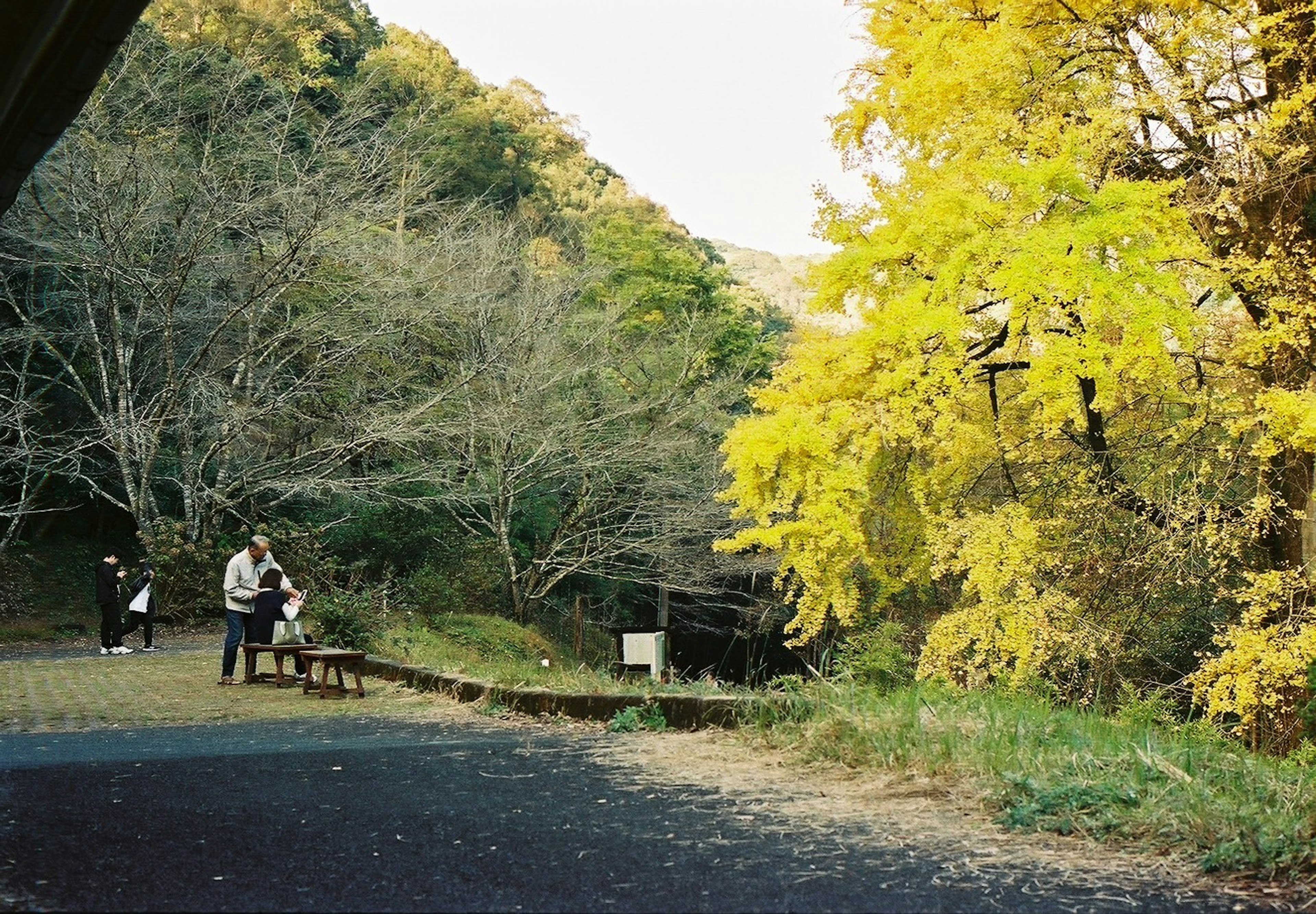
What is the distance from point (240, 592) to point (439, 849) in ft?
30.5

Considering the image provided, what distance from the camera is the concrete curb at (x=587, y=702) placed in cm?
824

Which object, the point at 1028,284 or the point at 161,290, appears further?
the point at 161,290

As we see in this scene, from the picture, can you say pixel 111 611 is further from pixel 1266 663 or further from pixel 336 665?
pixel 1266 663

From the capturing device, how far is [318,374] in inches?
1001

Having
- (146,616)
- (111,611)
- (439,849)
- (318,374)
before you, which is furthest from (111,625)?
(439,849)

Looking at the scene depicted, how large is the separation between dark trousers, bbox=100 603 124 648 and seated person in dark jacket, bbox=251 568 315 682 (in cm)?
613

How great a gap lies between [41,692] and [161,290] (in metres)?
12.6

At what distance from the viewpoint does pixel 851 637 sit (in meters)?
21.3

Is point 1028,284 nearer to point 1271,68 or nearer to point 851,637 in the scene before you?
point 1271,68

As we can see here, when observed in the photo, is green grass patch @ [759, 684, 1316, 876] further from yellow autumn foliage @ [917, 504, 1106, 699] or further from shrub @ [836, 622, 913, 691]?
shrub @ [836, 622, 913, 691]

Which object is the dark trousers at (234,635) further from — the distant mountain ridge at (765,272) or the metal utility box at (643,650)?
the distant mountain ridge at (765,272)

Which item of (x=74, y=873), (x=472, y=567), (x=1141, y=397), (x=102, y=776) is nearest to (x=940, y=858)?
(x=74, y=873)

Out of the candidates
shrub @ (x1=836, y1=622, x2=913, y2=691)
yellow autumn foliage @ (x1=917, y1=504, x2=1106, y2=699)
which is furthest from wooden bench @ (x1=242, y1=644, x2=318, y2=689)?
yellow autumn foliage @ (x1=917, y1=504, x2=1106, y2=699)

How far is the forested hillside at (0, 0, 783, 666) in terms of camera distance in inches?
898
